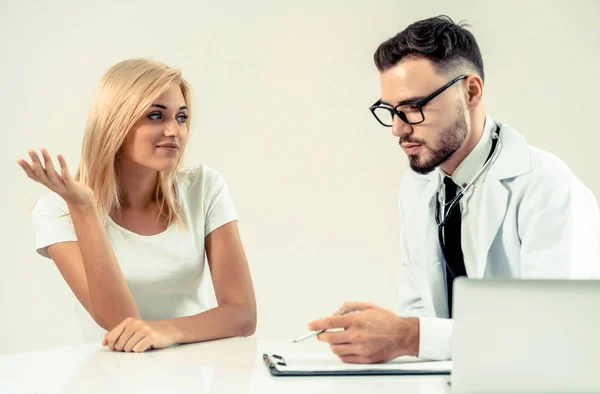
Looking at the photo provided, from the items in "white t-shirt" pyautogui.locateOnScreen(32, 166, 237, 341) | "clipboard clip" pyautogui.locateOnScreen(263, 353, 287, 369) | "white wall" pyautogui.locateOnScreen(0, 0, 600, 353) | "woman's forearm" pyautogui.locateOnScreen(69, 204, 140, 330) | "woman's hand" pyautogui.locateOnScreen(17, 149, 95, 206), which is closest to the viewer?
"clipboard clip" pyautogui.locateOnScreen(263, 353, 287, 369)

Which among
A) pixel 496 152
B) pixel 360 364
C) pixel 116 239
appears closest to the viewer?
pixel 360 364

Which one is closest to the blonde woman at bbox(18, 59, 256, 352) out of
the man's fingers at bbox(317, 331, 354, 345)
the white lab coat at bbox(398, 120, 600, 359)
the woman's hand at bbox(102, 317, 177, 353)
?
the woman's hand at bbox(102, 317, 177, 353)

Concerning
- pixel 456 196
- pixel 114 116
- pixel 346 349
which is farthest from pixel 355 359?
pixel 114 116

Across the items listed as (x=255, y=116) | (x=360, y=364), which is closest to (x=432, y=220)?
(x=360, y=364)

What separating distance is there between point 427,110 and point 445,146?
13 centimetres

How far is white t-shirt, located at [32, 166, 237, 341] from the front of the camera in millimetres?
2504

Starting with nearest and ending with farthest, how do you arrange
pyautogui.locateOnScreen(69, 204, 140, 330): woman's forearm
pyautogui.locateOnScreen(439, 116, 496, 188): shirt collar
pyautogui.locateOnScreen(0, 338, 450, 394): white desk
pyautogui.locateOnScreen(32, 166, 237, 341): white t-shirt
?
pyautogui.locateOnScreen(0, 338, 450, 394): white desk
pyautogui.locateOnScreen(69, 204, 140, 330): woman's forearm
pyautogui.locateOnScreen(439, 116, 496, 188): shirt collar
pyautogui.locateOnScreen(32, 166, 237, 341): white t-shirt

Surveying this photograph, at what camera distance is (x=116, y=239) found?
2.56 metres

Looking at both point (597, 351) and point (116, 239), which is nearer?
point (597, 351)

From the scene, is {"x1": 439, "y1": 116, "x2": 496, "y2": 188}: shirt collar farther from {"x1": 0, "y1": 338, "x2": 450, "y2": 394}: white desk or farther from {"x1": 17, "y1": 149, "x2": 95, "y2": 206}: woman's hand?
{"x1": 17, "y1": 149, "x2": 95, "y2": 206}: woman's hand

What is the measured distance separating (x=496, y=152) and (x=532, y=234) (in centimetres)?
32

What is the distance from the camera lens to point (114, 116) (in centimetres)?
257

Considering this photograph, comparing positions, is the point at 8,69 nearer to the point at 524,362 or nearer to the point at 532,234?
the point at 532,234

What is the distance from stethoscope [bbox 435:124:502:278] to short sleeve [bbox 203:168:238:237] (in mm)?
774
